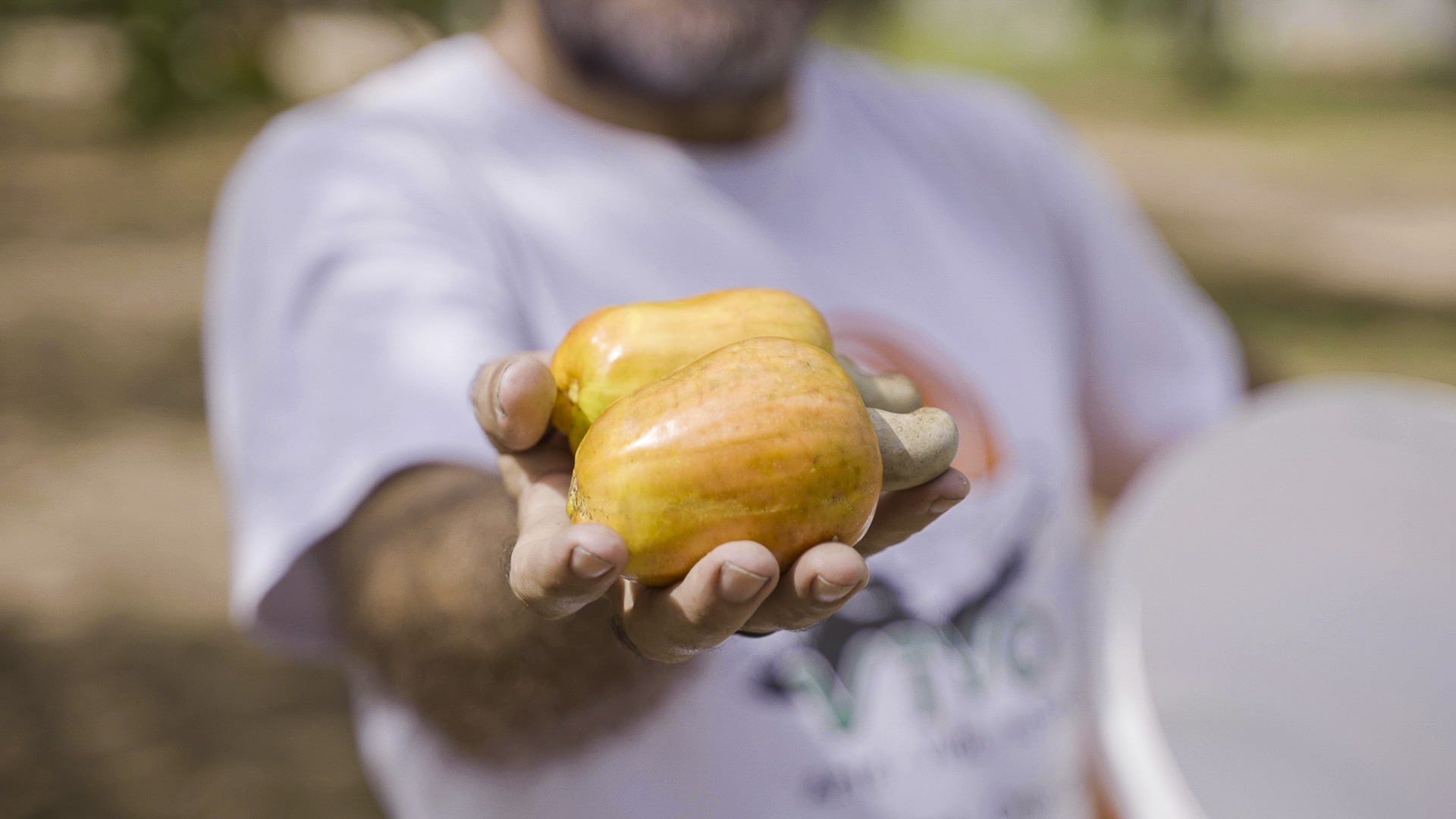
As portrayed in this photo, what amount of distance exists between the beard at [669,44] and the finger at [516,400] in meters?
0.84

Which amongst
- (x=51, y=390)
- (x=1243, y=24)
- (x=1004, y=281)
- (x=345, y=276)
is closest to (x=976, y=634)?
(x=1004, y=281)

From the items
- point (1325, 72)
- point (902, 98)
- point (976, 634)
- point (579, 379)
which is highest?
point (579, 379)

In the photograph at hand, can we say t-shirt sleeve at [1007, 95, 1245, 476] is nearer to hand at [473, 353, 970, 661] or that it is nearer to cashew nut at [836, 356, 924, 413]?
cashew nut at [836, 356, 924, 413]

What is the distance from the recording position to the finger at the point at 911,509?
711 mm

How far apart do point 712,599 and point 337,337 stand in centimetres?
69

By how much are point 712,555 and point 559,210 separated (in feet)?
2.74

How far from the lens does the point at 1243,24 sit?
543 inches

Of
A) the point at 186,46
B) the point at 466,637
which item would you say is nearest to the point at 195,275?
the point at 186,46

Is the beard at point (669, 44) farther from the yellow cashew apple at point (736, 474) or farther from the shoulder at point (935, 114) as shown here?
the yellow cashew apple at point (736, 474)

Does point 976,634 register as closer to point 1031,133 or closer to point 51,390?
point 1031,133

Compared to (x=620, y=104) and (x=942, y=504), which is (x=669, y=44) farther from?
(x=942, y=504)

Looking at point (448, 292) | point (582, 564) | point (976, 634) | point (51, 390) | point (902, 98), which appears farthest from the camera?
point (51, 390)

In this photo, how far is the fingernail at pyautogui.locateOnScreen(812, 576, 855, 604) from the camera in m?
0.63

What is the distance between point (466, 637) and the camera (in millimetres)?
972
